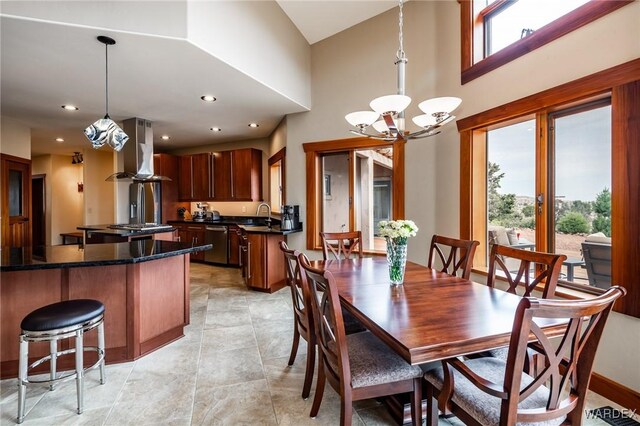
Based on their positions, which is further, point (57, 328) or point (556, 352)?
point (57, 328)

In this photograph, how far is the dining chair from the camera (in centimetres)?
101

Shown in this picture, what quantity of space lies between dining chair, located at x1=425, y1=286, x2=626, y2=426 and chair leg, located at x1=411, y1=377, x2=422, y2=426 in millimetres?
117

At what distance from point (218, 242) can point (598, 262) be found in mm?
5702

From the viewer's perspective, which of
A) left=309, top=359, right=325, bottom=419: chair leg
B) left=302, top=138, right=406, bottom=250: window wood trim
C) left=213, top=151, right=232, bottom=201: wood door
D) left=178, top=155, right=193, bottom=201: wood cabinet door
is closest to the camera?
left=309, top=359, right=325, bottom=419: chair leg

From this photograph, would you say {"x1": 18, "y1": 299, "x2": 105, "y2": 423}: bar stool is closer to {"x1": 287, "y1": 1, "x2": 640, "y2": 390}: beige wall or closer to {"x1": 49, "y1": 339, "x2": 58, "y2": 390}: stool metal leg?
{"x1": 49, "y1": 339, "x2": 58, "y2": 390}: stool metal leg

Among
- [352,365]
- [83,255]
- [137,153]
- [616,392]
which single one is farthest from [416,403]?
[137,153]

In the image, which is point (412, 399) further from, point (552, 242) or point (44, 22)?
point (44, 22)

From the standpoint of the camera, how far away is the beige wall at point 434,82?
202 cm

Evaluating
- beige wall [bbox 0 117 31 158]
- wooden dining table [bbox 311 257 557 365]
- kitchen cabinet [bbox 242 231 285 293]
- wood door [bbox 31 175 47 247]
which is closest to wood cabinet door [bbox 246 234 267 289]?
kitchen cabinet [bbox 242 231 285 293]

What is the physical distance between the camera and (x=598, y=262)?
2260 millimetres

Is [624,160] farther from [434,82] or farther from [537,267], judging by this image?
[434,82]

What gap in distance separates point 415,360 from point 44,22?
3.29 m

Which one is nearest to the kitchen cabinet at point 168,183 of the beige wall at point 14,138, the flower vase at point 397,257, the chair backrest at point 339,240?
the beige wall at point 14,138

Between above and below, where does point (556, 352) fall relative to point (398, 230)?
below
